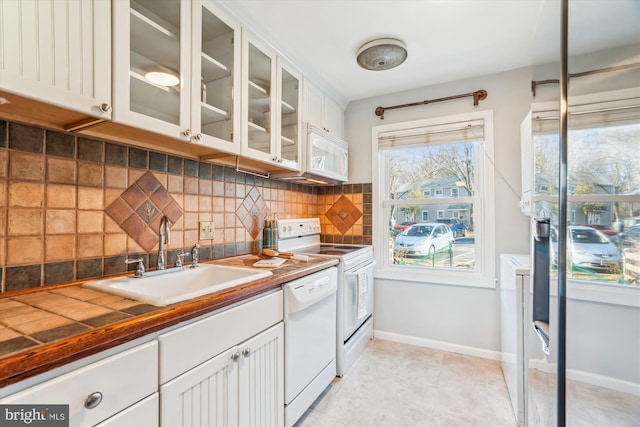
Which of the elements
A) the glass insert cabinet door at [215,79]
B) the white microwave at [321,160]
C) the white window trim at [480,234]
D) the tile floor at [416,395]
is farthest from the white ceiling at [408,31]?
the tile floor at [416,395]

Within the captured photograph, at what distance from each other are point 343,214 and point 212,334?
2.06 meters

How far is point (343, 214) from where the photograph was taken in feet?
9.57

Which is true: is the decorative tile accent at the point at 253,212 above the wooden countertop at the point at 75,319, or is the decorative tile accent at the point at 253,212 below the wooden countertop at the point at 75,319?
above

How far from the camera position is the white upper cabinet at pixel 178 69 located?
3.43ft

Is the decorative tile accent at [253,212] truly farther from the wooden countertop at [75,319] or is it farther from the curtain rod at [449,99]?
the curtain rod at [449,99]

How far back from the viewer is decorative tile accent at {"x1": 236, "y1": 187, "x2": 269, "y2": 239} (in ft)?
6.61

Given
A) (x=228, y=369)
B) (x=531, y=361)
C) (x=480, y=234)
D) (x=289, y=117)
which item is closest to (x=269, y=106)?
(x=289, y=117)

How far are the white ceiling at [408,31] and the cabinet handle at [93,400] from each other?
65.7 inches

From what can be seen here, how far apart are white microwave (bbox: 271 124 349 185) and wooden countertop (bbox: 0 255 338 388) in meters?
1.14

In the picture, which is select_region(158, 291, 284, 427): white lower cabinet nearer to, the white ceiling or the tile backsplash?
the tile backsplash

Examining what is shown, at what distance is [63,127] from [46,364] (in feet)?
3.06

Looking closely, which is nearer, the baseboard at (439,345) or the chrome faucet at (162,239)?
the chrome faucet at (162,239)

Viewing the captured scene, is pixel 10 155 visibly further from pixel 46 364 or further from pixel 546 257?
pixel 546 257

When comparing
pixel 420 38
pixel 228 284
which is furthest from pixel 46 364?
pixel 420 38
